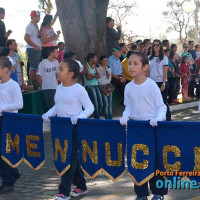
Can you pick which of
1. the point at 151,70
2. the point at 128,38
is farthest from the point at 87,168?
the point at 128,38

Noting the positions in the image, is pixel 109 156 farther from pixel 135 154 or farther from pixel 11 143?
pixel 11 143

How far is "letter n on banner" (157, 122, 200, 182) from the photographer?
583 centimetres

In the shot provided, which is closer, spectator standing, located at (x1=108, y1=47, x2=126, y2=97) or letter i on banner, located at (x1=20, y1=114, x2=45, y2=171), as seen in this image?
letter i on banner, located at (x1=20, y1=114, x2=45, y2=171)

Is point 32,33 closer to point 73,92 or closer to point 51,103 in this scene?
point 51,103

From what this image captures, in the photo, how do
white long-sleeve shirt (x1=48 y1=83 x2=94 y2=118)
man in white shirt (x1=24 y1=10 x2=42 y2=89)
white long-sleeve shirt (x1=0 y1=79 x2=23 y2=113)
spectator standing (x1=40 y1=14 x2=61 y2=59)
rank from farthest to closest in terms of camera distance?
spectator standing (x1=40 y1=14 x2=61 y2=59)
man in white shirt (x1=24 y1=10 x2=42 y2=89)
white long-sleeve shirt (x1=0 y1=79 x2=23 y2=113)
white long-sleeve shirt (x1=48 y1=83 x2=94 y2=118)

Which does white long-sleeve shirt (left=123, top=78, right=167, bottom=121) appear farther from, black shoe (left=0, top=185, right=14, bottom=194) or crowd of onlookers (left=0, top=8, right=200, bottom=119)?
crowd of onlookers (left=0, top=8, right=200, bottom=119)

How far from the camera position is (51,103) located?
13.4 metres

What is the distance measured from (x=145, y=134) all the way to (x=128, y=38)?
3189 centimetres

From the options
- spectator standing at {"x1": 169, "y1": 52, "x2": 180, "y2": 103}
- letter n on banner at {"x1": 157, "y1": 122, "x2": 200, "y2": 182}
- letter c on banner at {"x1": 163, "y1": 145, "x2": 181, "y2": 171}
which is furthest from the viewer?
spectator standing at {"x1": 169, "y1": 52, "x2": 180, "y2": 103}

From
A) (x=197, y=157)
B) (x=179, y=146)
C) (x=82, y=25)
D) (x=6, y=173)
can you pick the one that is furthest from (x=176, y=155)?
(x=82, y=25)

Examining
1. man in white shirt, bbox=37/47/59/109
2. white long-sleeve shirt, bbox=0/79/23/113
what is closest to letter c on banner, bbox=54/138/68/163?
white long-sleeve shirt, bbox=0/79/23/113

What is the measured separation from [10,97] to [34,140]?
2.23ft

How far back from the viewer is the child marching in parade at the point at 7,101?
289 inches

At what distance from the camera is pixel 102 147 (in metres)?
6.52
